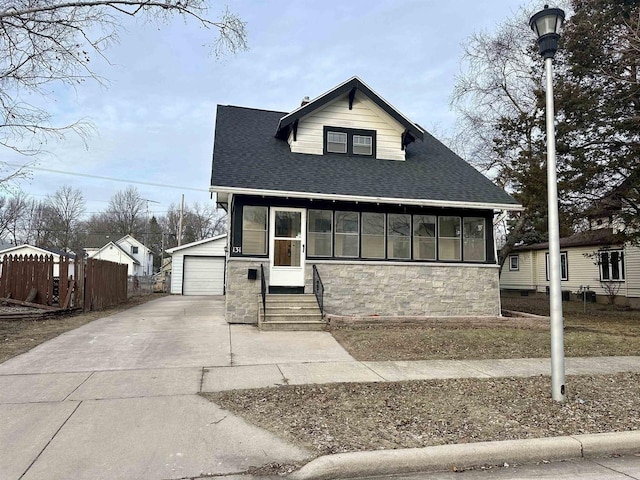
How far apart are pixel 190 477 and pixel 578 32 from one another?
16.2 m

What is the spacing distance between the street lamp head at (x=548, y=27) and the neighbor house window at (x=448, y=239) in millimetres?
7664

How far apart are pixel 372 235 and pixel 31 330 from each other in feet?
28.1

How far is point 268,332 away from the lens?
10148mm

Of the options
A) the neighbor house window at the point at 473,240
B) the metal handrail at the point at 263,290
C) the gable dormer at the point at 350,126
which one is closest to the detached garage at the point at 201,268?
the gable dormer at the point at 350,126

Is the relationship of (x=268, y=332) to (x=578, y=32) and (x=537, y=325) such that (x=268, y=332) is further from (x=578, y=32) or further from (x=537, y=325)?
(x=578, y=32)

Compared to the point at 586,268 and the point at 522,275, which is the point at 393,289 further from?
the point at 522,275

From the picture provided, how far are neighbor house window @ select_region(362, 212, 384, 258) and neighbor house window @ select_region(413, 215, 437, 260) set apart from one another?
39.6 inches

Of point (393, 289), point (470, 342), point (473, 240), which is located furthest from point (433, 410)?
point (473, 240)

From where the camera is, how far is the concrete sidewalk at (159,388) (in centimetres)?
381

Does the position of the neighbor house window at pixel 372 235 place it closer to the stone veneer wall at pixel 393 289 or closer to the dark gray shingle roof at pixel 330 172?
the stone veneer wall at pixel 393 289

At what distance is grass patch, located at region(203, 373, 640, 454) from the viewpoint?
14.2 feet

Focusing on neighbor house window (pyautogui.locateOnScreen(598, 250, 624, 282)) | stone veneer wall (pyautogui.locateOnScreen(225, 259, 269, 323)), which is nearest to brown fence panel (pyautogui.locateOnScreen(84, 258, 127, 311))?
stone veneer wall (pyautogui.locateOnScreen(225, 259, 269, 323))

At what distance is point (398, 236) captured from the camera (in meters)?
12.9

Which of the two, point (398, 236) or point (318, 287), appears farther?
point (398, 236)
